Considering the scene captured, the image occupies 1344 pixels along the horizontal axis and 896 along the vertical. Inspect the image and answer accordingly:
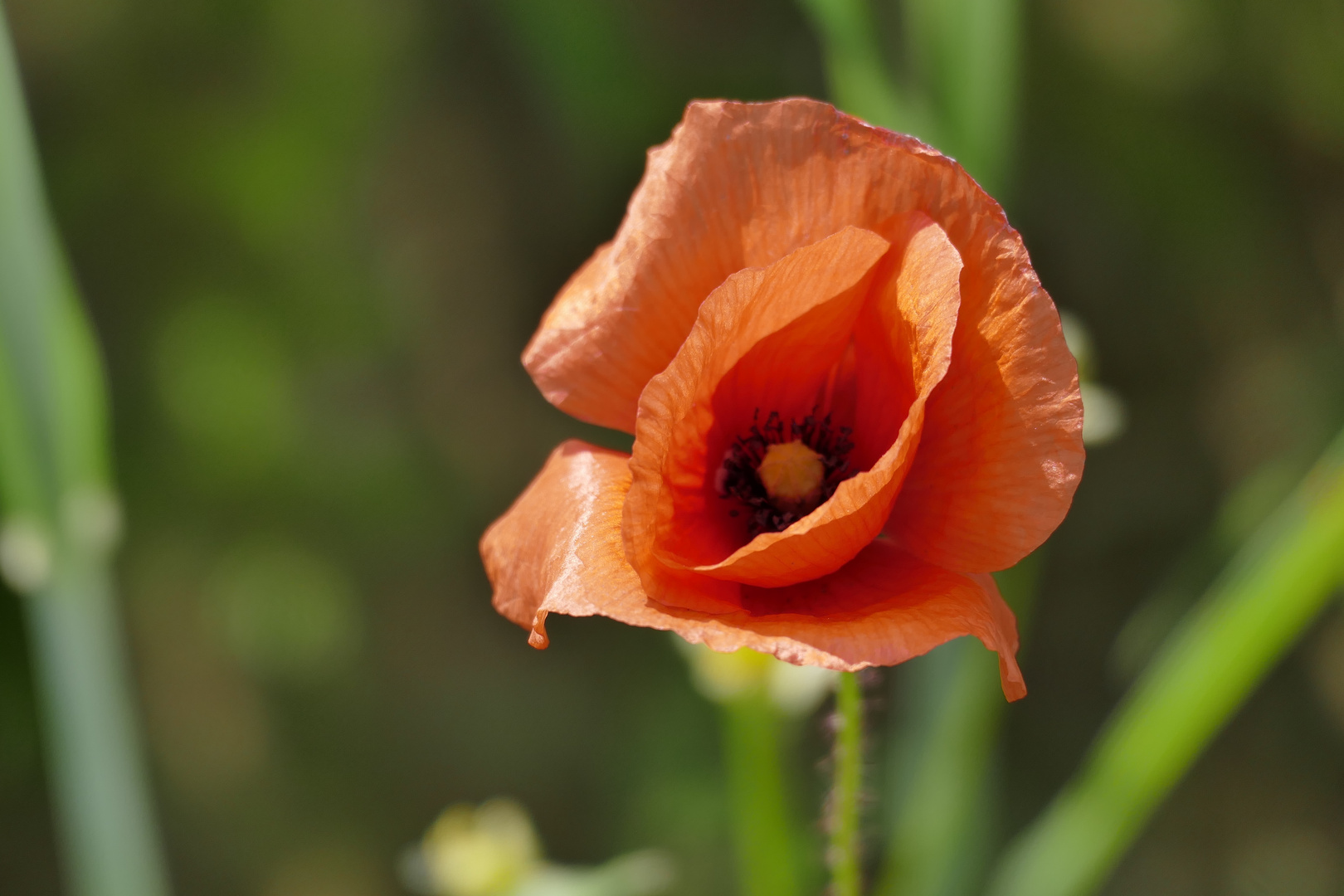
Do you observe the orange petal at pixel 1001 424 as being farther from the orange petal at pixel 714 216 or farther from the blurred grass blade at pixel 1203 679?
the blurred grass blade at pixel 1203 679

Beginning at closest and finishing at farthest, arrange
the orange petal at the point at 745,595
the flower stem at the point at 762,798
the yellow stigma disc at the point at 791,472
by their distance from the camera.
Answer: the orange petal at the point at 745,595, the yellow stigma disc at the point at 791,472, the flower stem at the point at 762,798

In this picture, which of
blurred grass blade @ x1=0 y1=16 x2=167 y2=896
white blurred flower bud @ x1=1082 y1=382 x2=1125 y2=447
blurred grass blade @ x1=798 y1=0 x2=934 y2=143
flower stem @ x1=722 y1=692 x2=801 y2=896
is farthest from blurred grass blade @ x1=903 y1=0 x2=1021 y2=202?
blurred grass blade @ x1=0 y1=16 x2=167 y2=896

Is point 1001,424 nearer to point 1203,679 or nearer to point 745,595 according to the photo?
point 745,595

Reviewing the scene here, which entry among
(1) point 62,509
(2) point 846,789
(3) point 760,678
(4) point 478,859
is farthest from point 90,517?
(2) point 846,789

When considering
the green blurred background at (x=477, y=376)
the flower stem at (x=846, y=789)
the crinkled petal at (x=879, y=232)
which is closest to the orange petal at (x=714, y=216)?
the crinkled petal at (x=879, y=232)

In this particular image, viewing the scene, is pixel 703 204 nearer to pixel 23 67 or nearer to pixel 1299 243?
pixel 1299 243
